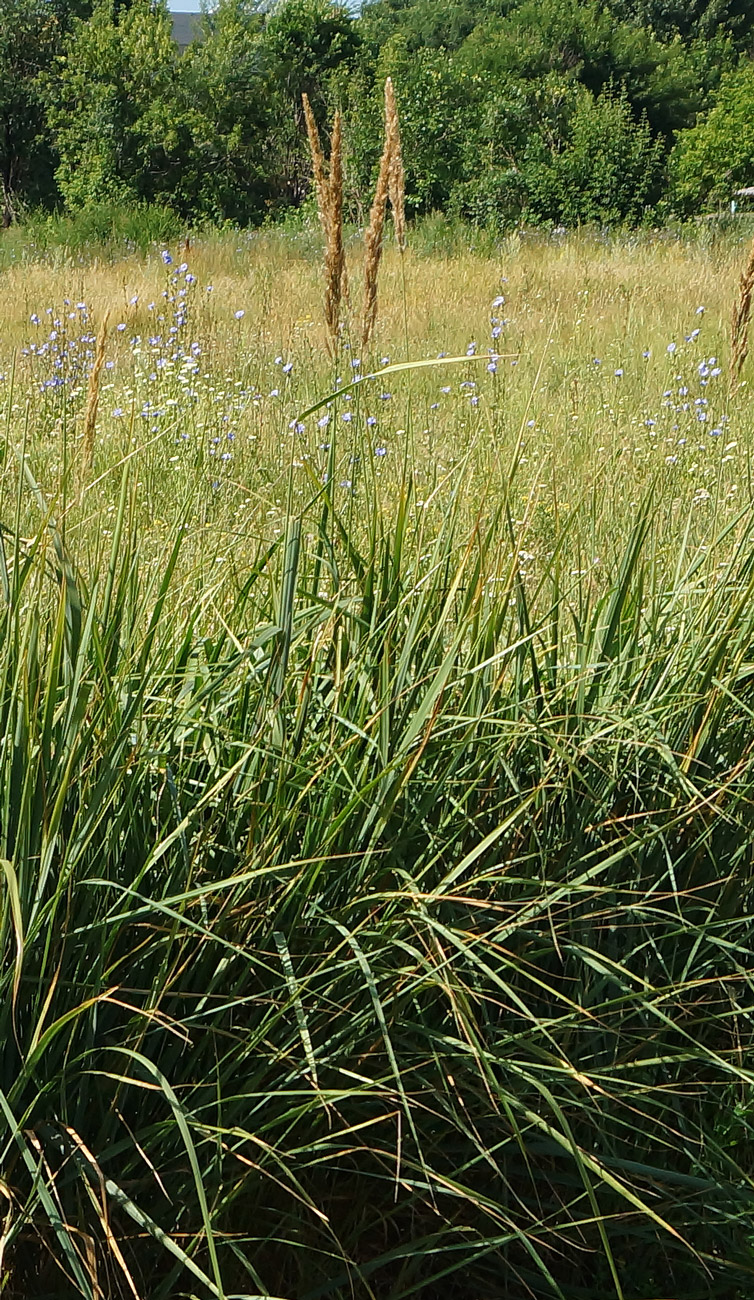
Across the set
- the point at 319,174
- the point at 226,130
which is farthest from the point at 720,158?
the point at 319,174

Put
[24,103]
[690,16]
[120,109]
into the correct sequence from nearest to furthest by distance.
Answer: [120,109] → [24,103] → [690,16]

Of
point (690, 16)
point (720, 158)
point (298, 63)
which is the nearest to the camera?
point (720, 158)

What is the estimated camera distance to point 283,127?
2558cm

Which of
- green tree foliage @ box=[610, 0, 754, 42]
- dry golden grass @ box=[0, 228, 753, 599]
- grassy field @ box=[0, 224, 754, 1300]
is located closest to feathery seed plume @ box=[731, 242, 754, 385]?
dry golden grass @ box=[0, 228, 753, 599]

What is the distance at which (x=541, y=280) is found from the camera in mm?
8859

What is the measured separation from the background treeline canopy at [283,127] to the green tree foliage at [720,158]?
43 millimetres

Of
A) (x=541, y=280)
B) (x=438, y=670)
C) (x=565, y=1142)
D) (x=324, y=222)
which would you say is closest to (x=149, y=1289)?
(x=565, y=1142)

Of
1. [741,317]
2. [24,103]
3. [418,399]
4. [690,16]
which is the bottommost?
[418,399]

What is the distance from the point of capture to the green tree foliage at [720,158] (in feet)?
85.4

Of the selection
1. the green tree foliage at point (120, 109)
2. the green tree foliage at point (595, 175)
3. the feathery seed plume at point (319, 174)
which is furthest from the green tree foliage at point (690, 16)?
the feathery seed plume at point (319, 174)

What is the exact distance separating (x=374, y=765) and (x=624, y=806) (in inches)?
15.4

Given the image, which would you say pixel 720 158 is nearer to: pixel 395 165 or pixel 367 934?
pixel 395 165

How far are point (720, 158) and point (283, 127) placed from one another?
9.68 metres

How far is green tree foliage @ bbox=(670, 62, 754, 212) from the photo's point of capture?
85.4 feet
